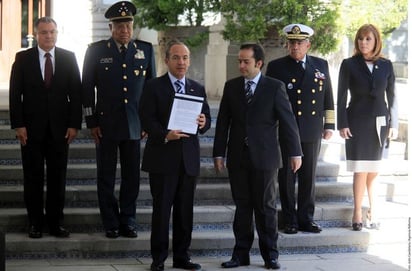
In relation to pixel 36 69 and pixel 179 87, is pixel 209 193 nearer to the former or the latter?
pixel 179 87

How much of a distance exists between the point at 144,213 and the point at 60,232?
→ 33.7 inches

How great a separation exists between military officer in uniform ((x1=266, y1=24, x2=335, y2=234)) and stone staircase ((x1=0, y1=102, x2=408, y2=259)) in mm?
207

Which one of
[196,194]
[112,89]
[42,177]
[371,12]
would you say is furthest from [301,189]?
[371,12]

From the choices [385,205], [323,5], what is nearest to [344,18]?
[323,5]

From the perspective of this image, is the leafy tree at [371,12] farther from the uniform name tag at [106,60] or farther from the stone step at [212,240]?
the uniform name tag at [106,60]

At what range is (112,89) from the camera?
884 cm

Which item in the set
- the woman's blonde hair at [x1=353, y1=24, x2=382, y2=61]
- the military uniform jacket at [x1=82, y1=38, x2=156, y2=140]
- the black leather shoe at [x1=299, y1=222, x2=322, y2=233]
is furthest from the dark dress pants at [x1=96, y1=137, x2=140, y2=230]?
the woman's blonde hair at [x1=353, y1=24, x2=382, y2=61]

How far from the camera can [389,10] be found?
12.2 metres

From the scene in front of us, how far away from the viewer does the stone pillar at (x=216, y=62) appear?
14.0m

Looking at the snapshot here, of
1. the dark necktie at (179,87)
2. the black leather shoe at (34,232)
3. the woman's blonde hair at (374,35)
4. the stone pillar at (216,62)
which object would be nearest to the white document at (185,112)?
the dark necktie at (179,87)

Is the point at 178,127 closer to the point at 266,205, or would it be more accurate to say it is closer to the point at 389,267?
the point at 266,205

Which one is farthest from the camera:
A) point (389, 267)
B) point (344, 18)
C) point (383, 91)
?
point (344, 18)

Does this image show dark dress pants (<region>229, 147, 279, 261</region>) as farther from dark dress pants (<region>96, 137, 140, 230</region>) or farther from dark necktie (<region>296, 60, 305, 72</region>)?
dark necktie (<region>296, 60, 305, 72</region>)

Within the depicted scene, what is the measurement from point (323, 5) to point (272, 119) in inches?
167
